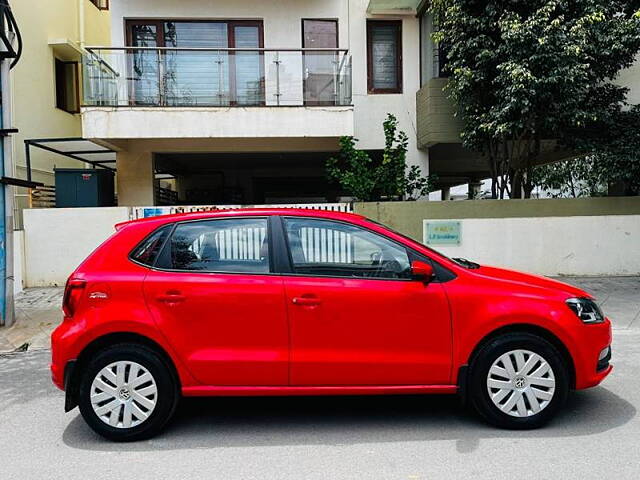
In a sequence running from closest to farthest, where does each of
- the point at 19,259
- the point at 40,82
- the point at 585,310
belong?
the point at 585,310
the point at 19,259
the point at 40,82

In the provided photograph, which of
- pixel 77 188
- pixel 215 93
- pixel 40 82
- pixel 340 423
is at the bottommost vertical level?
pixel 340 423

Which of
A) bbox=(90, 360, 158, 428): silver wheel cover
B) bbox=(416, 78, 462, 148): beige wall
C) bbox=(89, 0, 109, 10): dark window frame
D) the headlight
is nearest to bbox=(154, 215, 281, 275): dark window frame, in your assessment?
bbox=(90, 360, 158, 428): silver wheel cover

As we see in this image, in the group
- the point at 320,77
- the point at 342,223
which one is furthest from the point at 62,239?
the point at 342,223

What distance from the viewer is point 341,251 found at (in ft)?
13.7

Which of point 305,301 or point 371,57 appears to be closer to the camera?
point 305,301

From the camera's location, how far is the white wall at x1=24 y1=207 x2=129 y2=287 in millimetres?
10875

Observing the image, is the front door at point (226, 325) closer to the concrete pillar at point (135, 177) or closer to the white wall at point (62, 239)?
the white wall at point (62, 239)

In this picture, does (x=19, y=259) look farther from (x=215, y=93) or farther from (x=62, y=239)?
(x=215, y=93)

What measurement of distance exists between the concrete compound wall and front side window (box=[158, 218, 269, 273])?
7.00m

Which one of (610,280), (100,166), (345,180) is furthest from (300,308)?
(100,166)

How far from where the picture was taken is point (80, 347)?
389cm

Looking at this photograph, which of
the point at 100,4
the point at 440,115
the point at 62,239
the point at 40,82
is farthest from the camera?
the point at 100,4

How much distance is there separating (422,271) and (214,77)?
8.54 meters

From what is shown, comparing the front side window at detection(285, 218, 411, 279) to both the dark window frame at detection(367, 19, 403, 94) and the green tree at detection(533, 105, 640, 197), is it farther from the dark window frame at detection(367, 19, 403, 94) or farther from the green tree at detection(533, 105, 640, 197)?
the dark window frame at detection(367, 19, 403, 94)
